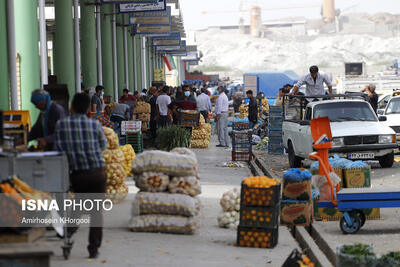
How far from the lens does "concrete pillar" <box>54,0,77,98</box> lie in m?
23.5

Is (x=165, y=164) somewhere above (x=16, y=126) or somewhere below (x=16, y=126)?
below

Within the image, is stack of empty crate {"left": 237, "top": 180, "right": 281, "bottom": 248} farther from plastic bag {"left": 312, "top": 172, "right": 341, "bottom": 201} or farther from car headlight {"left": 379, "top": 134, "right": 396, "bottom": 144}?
car headlight {"left": 379, "top": 134, "right": 396, "bottom": 144}

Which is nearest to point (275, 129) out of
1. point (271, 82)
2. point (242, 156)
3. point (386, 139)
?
point (242, 156)

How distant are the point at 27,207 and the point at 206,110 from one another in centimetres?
2527

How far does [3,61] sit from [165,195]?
6.97 meters

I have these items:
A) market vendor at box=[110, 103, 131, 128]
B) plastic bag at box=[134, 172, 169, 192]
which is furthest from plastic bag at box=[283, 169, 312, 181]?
market vendor at box=[110, 103, 131, 128]

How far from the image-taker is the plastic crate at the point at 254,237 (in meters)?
10.3

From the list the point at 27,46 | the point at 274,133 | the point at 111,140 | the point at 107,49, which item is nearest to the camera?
the point at 111,140

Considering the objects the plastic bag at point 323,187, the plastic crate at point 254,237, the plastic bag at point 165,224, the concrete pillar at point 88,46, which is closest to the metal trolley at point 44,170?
the plastic bag at point 165,224

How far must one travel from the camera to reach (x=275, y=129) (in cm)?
2555

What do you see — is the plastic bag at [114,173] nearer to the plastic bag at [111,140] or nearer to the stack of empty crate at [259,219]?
the plastic bag at [111,140]

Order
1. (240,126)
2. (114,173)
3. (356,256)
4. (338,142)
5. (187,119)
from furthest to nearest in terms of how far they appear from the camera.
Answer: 1. (187,119)
2. (240,126)
3. (338,142)
4. (114,173)
5. (356,256)

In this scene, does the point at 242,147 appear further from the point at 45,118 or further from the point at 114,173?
the point at 45,118

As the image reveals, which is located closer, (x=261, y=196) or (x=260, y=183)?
(x=261, y=196)
